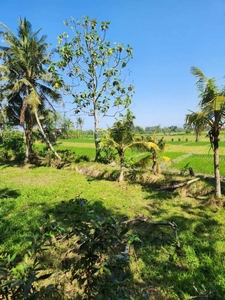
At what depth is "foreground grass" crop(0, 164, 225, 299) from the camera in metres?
3.15

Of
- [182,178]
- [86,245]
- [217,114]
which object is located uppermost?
[217,114]

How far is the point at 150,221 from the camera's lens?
3893mm

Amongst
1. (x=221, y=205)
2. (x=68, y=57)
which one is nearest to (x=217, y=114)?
(x=221, y=205)

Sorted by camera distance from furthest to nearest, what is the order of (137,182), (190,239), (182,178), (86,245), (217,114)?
1. (137,182)
2. (182,178)
3. (217,114)
4. (190,239)
5. (86,245)

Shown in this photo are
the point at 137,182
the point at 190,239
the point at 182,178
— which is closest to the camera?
the point at 190,239

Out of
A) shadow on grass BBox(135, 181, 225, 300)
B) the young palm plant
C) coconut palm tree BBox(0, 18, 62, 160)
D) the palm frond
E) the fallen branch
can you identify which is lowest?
shadow on grass BBox(135, 181, 225, 300)

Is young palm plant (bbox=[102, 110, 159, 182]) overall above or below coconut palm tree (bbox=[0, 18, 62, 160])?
below

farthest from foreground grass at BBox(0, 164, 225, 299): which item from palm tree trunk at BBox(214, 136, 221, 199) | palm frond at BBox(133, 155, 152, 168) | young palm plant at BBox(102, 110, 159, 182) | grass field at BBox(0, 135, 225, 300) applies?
young palm plant at BBox(102, 110, 159, 182)

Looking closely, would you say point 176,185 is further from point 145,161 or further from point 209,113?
point 209,113

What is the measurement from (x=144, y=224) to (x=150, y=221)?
4.41 ft

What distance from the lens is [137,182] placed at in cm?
907

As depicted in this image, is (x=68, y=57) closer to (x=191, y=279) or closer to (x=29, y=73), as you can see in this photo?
(x=29, y=73)

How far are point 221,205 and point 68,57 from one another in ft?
34.1

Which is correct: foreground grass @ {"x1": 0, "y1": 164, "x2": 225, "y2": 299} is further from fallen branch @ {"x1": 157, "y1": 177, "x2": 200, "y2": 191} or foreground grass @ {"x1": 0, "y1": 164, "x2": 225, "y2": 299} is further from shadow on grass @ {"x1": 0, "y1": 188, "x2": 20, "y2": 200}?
fallen branch @ {"x1": 157, "y1": 177, "x2": 200, "y2": 191}
